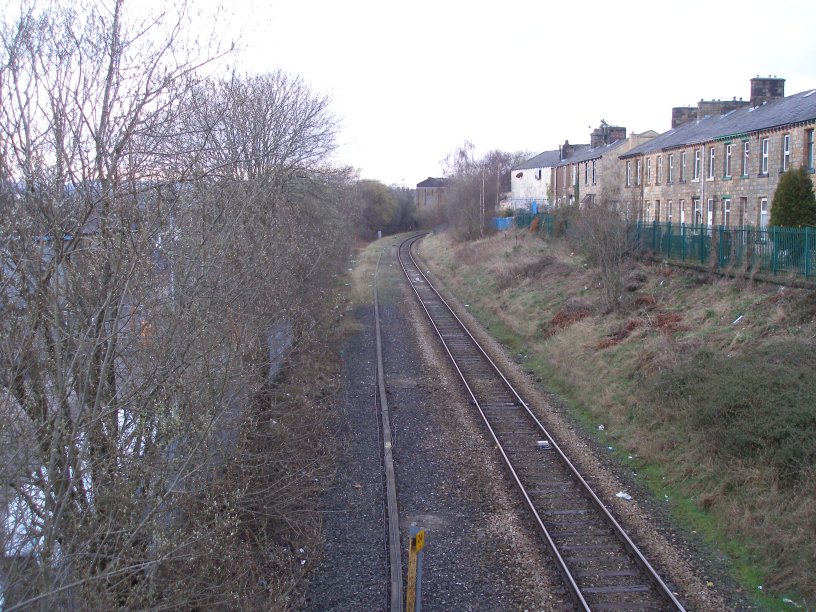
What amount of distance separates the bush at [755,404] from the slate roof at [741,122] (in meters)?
13.8

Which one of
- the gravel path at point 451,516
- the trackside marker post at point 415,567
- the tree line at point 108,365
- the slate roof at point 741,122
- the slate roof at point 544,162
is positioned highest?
the slate roof at point 544,162

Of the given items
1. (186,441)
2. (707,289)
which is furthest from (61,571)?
(707,289)

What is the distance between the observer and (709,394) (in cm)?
1170

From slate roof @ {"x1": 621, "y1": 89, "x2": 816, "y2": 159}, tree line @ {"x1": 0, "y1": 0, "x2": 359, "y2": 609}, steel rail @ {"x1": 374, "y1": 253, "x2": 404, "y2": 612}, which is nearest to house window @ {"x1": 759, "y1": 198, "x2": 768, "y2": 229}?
slate roof @ {"x1": 621, "y1": 89, "x2": 816, "y2": 159}

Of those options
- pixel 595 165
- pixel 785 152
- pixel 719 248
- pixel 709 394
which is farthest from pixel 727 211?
pixel 709 394

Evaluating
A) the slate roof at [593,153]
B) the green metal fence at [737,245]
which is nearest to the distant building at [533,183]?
the slate roof at [593,153]

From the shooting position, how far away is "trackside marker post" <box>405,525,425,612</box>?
267 inches

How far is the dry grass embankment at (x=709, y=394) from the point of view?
28.8 feet

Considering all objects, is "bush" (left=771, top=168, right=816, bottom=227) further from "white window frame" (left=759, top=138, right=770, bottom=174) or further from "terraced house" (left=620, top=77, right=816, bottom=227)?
"white window frame" (left=759, top=138, right=770, bottom=174)

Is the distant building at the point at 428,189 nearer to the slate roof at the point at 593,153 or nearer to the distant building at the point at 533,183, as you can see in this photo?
the distant building at the point at 533,183

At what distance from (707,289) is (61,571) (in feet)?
58.2

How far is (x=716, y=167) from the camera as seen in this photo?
28.9 m

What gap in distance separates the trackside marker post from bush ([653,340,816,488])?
5.29m

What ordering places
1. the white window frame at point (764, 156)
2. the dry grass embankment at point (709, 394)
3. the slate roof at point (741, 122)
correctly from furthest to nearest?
the white window frame at point (764, 156)
the slate roof at point (741, 122)
the dry grass embankment at point (709, 394)
